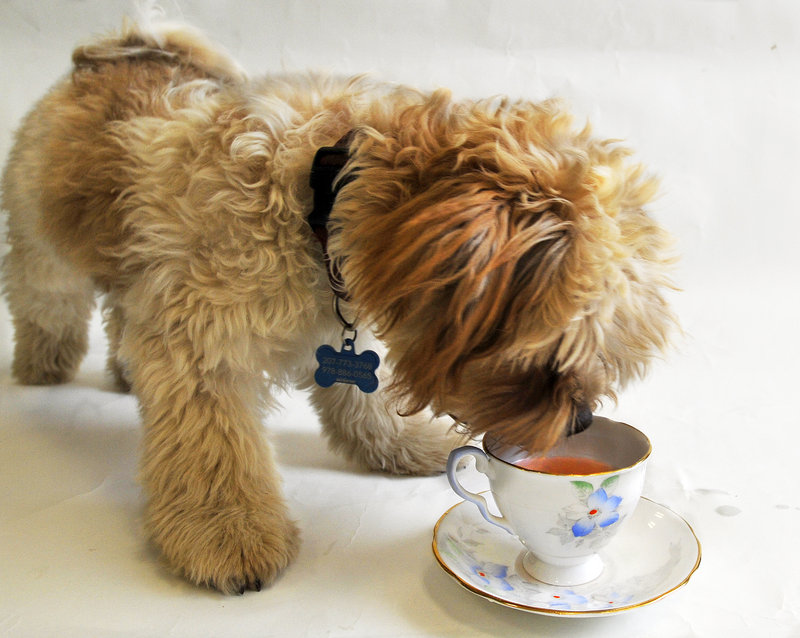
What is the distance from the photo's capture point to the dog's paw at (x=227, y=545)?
1.53m

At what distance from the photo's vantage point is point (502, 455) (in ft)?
4.71

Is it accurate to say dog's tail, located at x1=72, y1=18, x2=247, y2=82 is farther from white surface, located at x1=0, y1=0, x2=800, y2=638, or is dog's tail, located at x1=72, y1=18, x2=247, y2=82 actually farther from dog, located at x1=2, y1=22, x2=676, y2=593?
white surface, located at x1=0, y1=0, x2=800, y2=638

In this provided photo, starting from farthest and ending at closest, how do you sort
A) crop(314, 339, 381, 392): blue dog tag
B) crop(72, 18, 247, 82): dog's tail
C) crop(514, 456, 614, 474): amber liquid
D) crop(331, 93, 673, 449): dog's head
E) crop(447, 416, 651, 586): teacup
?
crop(72, 18, 247, 82): dog's tail < crop(314, 339, 381, 392): blue dog tag < crop(514, 456, 614, 474): amber liquid < crop(447, 416, 651, 586): teacup < crop(331, 93, 673, 449): dog's head

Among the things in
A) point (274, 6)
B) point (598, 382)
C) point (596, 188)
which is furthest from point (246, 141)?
point (274, 6)

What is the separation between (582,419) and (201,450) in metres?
0.68

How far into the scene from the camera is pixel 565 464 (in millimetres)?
1487

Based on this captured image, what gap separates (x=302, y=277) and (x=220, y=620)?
0.57 metres

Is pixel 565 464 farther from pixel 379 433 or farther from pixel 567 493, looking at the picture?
pixel 379 433

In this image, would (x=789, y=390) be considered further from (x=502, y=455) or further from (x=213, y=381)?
(x=213, y=381)

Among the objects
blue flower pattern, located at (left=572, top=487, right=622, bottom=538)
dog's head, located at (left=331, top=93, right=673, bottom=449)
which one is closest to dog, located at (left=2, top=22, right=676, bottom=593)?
dog's head, located at (left=331, top=93, right=673, bottom=449)

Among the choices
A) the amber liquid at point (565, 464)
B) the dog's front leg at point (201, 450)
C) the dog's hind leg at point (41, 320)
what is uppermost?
the amber liquid at point (565, 464)

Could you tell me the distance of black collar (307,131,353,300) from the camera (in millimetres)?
1502

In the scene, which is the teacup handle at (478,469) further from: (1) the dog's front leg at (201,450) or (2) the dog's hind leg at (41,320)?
(2) the dog's hind leg at (41,320)

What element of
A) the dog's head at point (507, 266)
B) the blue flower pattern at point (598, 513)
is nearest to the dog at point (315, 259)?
the dog's head at point (507, 266)
